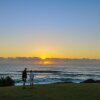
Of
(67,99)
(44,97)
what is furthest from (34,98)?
(67,99)

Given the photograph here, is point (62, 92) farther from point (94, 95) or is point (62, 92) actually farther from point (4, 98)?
point (4, 98)

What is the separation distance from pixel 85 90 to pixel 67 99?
17.8ft

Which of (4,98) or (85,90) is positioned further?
(85,90)

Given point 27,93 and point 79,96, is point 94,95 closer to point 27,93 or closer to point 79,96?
point 79,96

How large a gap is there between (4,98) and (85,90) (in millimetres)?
7825

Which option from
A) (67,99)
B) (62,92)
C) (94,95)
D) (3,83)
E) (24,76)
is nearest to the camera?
(67,99)

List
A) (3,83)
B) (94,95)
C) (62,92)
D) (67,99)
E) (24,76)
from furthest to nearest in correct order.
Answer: (3,83)
(24,76)
(62,92)
(94,95)
(67,99)

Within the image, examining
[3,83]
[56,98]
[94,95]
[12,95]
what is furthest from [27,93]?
[3,83]

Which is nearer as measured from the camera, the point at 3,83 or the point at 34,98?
the point at 34,98

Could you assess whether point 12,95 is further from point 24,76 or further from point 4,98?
point 24,76

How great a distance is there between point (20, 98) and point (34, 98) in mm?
1048

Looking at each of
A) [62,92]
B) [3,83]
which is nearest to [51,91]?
[62,92]

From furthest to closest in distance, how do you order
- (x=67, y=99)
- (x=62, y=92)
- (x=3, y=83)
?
(x=3, y=83), (x=62, y=92), (x=67, y=99)

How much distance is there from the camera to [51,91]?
29.1m
